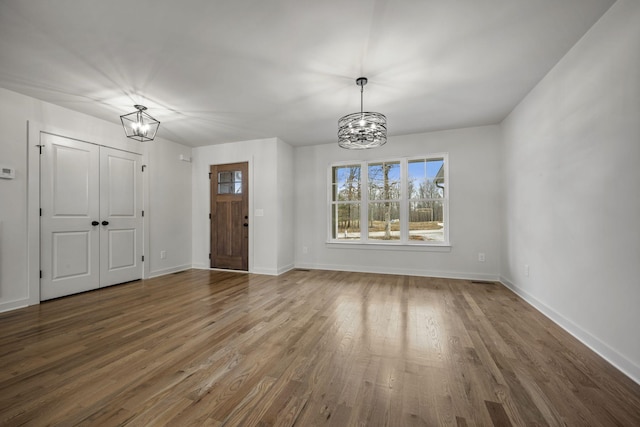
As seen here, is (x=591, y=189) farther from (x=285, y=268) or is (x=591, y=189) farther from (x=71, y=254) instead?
(x=71, y=254)

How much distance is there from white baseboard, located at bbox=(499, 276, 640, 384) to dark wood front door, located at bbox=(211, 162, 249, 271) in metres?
4.55

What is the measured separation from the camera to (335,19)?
80.1 inches

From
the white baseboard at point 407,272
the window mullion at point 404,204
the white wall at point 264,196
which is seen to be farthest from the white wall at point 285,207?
the window mullion at point 404,204

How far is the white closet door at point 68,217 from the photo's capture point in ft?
11.4

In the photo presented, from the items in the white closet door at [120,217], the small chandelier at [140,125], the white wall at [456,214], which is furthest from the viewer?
the white wall at [456,214]

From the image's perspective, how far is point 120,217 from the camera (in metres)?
4.35

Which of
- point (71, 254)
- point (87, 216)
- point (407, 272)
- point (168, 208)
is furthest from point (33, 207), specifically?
point (407, 272)

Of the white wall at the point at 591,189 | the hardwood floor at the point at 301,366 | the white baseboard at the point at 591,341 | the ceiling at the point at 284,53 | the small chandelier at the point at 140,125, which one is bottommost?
the hardwood floor at the point at 301,366

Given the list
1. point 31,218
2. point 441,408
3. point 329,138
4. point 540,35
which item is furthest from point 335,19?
point 31,218

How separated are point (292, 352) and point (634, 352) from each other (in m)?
2.37

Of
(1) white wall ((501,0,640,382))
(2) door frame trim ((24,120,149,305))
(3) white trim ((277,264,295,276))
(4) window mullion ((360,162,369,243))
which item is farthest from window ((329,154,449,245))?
(2) door frame trim ((24,120,149,305))

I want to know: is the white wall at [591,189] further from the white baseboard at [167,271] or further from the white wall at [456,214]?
the white baseboard at [167,271]

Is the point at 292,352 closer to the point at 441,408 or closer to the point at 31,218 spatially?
the point at 441,408

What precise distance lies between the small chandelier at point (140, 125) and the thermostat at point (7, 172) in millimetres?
1290
